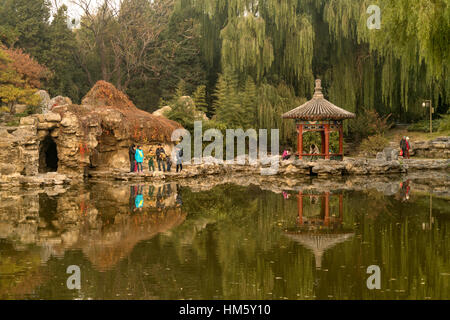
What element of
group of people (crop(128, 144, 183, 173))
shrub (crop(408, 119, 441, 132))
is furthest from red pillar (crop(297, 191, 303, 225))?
shrub (crop(408, 119, 441, 132))

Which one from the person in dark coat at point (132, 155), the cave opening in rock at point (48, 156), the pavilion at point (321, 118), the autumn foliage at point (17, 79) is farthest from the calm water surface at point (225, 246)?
the autumn foliage at point (17, 79)

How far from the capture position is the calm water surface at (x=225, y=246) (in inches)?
268

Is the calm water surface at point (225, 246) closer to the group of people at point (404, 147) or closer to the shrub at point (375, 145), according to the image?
the group of people at point (404, 147)

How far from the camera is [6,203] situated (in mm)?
14039

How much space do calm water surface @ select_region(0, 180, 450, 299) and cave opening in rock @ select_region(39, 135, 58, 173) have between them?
322 inches

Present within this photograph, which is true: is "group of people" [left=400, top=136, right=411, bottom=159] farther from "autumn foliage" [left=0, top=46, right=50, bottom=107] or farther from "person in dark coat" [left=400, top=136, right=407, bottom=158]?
"autumn foliage" [left=0, top=46, right=50, bottom=107]

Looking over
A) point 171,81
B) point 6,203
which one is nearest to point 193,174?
point 6,203

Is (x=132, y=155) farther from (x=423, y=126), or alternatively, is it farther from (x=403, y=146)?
(x=423, y=126)

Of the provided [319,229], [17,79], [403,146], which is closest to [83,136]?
[17,79]

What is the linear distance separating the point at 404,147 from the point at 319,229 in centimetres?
1749

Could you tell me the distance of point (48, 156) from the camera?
24.6 metres

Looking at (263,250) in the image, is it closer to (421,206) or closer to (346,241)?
(346,241)
